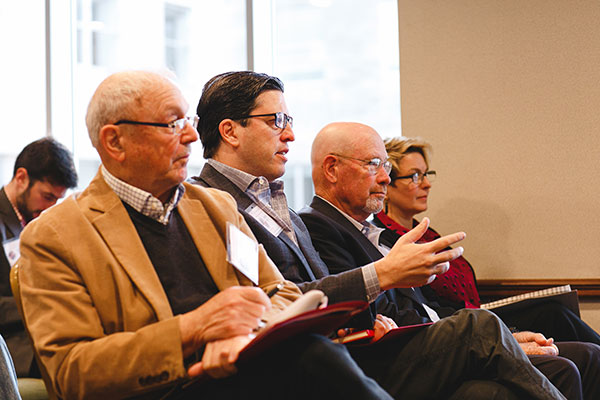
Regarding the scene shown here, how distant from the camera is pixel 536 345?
Result: 2.48 metres

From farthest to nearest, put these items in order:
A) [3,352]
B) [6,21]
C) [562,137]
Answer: [6,21]
[562,137]
[3,352]

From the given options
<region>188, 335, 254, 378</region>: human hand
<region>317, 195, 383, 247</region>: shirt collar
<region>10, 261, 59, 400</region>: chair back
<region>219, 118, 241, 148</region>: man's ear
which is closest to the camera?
<region>188, 335, 254, 378</region>: human hand

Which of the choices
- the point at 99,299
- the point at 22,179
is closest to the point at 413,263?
the point at 99,299

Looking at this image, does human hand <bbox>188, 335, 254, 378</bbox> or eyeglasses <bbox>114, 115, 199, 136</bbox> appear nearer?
Answer: human hand <bbox>188, 335, 254, 378</bbox>

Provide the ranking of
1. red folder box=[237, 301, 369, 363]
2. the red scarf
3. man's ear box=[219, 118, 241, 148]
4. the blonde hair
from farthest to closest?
the blonde hair → the red scarf → man's ear box=[219, 118, 241, 148] → red folder box=[237, 301, 369, 363]

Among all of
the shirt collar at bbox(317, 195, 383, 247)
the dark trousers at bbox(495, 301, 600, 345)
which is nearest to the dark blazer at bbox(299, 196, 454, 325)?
the shirt collar at bbox(317, 195, 383, 247)

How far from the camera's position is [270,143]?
2.40m

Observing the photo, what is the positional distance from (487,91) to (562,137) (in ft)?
1.58

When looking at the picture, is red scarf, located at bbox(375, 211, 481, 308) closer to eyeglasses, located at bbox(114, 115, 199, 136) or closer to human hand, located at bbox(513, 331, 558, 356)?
human hand, located at bbox(513, 331, 558, 356)

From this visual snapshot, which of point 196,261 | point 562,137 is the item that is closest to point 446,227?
point 562,137

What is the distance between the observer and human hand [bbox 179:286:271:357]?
4.65 ft

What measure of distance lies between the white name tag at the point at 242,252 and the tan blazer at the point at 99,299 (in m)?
0.04

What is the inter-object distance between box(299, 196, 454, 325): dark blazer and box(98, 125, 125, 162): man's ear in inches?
39.8

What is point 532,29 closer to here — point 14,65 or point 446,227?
point 446,227
